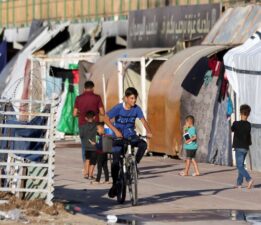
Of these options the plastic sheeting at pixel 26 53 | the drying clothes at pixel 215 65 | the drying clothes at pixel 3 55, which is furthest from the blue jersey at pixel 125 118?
the drying clothes at pixel 3 55

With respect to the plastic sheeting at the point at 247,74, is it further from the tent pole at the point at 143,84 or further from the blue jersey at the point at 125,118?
the blue jersey at the point at 125,118

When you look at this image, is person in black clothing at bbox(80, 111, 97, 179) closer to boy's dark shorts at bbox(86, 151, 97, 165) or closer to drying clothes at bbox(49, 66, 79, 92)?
boy's dark shorts at bbox(86, 151, 97, 165)

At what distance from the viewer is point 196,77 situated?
2491 centimetres

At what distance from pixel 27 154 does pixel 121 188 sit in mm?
1753

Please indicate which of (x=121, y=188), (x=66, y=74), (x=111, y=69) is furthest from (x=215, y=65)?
(x=66, y=74)

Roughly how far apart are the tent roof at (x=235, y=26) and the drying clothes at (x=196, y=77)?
757 mm

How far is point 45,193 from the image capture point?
15.4 meters

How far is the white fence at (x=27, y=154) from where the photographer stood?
15.4 meters

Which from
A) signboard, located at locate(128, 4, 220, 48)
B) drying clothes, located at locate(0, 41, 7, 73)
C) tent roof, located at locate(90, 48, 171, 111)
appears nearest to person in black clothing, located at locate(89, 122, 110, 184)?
tent roof, located at locate(90, 48, 171, 111)

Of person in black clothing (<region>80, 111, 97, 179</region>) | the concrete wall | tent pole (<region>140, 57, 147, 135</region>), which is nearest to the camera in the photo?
person in black clothing (<region>80, 111, 97, 179</region>)

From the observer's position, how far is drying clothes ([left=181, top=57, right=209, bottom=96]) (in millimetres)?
24719

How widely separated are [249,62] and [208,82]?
9.68 feet

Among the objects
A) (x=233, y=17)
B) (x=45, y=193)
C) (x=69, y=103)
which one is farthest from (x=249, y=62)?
(x=69, y=103)

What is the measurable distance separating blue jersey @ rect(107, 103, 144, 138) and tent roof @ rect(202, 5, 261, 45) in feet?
26.3
